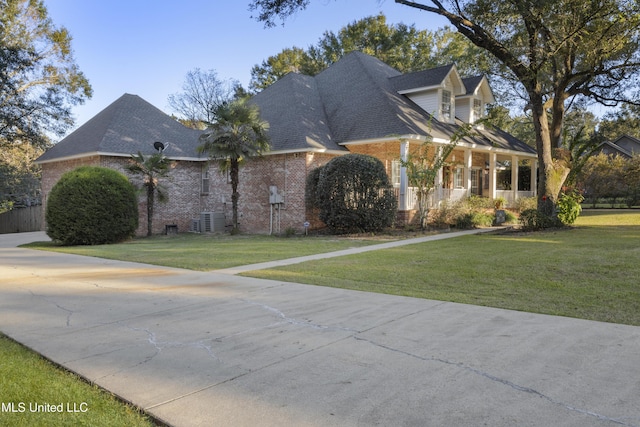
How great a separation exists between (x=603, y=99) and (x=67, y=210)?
24.1 metres

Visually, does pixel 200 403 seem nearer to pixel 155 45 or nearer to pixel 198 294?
pixel 198 294

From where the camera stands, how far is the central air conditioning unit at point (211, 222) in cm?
2120

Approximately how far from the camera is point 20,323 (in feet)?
17.1

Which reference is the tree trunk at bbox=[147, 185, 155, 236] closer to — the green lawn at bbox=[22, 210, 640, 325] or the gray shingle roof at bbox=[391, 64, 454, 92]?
the green lawn at bbox=[22, 210, 640, 325]

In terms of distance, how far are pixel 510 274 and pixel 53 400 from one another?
7239 mm

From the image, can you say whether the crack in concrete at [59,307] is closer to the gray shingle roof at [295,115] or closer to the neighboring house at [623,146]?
the gray shingle roof at [295,115]

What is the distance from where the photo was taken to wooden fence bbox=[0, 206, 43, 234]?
26188 millimetres

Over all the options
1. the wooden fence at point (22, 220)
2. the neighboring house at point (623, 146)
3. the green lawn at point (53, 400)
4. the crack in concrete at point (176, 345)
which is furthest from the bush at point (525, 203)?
the wooden fence at point (22, 220)

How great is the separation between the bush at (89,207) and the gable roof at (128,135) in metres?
4.27

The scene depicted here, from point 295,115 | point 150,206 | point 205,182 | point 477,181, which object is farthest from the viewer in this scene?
point 477,181

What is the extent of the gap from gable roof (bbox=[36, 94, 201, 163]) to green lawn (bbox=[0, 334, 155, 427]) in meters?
17.9

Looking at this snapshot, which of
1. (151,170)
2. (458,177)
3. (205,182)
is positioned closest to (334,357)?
(151,170)

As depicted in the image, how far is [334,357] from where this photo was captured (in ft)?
13.1

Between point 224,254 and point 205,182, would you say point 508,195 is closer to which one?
point 205,182
